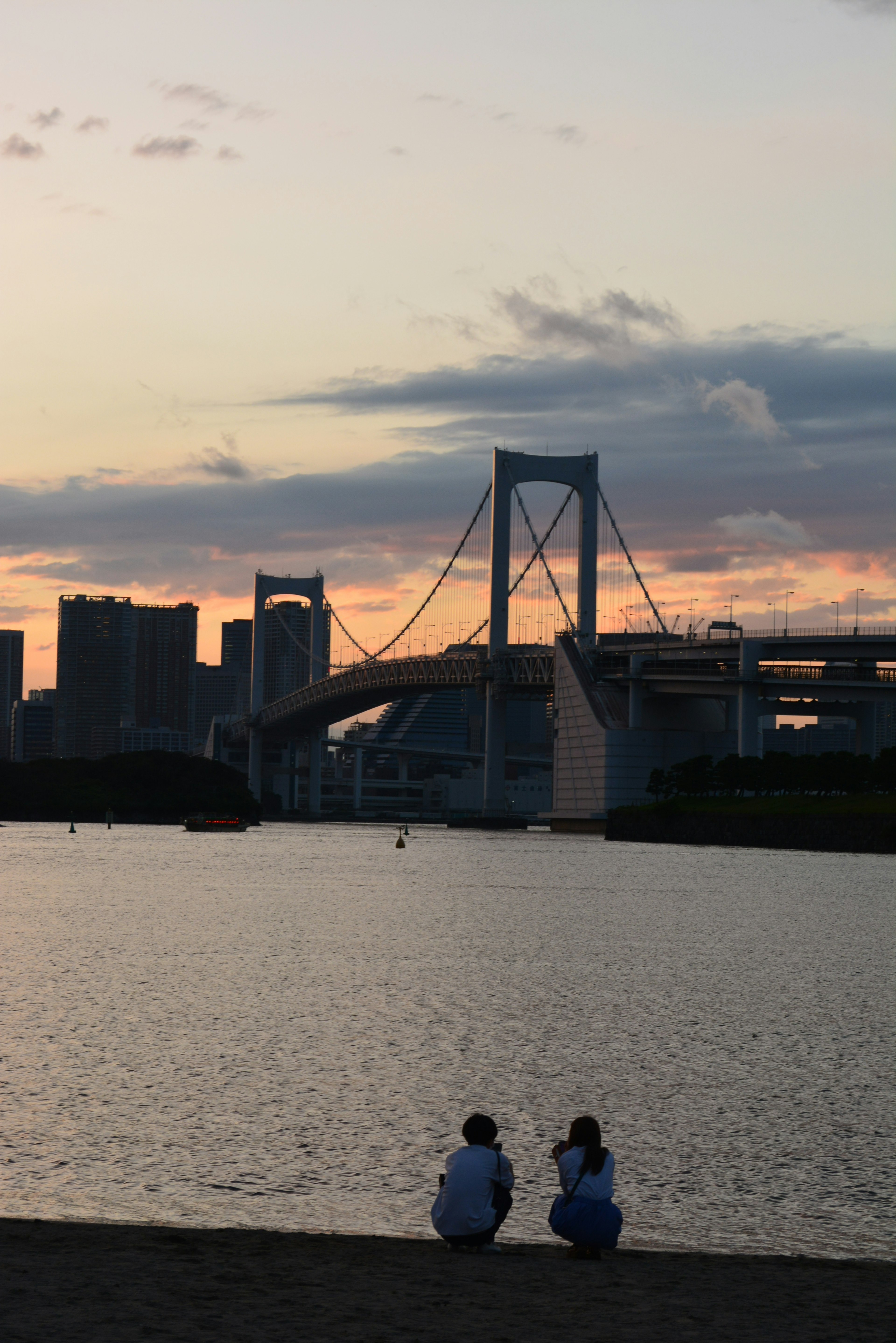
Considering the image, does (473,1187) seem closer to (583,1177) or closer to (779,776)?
(583,1177)

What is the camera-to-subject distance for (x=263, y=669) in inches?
6043

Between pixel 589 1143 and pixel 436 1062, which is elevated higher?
pixel 589 1143

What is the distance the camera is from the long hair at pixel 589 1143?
9.17 metres

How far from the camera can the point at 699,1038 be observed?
1923 centimetres

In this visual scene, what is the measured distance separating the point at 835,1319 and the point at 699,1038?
11.5m

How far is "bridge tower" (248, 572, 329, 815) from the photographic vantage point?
143 metres

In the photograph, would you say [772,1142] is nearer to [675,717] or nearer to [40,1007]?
[40,1007]

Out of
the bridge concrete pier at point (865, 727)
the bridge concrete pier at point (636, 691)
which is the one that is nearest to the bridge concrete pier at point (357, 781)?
the bridge concrete pier at point (636, 691)

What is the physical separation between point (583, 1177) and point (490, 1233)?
26.3 inches

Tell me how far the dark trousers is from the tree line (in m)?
72.5

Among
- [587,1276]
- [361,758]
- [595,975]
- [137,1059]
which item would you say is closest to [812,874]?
[595,975]

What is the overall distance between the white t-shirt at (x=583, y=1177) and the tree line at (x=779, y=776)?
72371mm

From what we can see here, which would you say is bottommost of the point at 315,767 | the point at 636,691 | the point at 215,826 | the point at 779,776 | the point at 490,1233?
the point at 215,826

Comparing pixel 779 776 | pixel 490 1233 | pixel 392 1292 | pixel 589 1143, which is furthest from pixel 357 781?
pixel 392 1292
